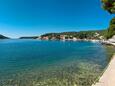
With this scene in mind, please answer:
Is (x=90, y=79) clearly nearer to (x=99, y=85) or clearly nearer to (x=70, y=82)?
(x=70, y=82)

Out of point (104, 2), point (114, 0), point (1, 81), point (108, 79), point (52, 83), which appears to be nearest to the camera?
point (108, 79)

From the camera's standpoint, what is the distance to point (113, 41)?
297ft

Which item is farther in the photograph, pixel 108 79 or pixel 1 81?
pixel 1 81

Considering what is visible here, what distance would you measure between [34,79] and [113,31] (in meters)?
79.6

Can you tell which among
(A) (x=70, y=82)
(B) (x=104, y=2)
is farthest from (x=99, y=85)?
(B) (x=104, y=2)

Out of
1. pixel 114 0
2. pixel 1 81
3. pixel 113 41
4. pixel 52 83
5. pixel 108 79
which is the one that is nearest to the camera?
pixel 108 79

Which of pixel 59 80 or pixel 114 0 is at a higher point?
pixel 114 0

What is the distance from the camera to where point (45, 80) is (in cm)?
2003

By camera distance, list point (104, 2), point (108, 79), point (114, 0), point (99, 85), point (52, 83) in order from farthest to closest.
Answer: point (104, 2) → point (114, 0) → point (52, 83) → point (108, 79) → point (99, 85)

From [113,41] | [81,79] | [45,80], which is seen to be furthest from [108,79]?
[113,41]

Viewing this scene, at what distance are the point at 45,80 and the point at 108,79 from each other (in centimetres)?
672

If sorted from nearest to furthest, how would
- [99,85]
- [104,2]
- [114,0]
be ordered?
[99,85] → [114,0] → [104,2]

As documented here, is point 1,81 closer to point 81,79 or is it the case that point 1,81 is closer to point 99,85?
point 81,79

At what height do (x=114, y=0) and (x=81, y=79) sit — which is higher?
(x=114, y=0)
